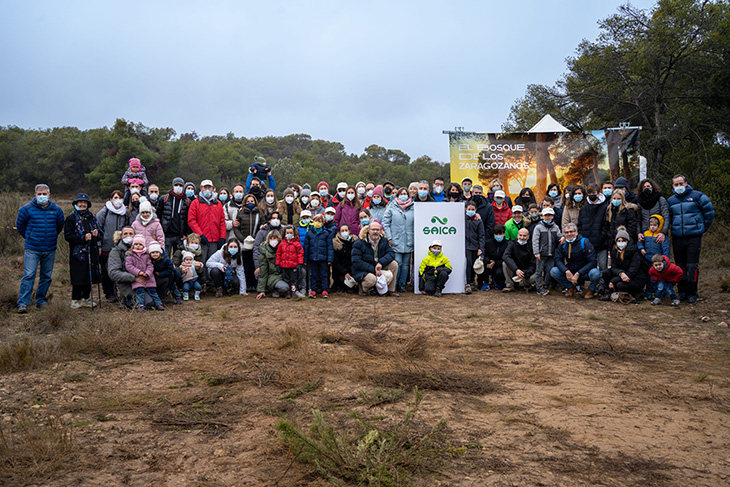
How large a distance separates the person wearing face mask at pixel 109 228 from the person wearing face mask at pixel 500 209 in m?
7.34

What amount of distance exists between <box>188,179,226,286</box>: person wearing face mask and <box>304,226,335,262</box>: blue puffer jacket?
1758 millimetres

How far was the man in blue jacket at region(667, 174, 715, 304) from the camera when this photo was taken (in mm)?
9883

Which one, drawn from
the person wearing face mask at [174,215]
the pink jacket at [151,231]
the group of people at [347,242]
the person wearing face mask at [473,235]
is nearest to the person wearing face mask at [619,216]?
the group of people at [347,242]

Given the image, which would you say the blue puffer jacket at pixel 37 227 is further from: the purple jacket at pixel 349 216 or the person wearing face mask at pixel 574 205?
the person wearing face mask at pixel 574 205

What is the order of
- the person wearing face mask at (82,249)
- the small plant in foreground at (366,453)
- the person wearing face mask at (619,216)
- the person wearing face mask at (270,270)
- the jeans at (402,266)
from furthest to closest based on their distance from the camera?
the jeans at (402,266), the person wearing face mask at (270,270), the person wearing face mask at (619,216), the person wearing face mask at (82,249), the small plant in foreground at (366,453)

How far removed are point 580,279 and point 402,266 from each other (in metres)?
3.40

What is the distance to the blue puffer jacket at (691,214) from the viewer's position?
9867 mm

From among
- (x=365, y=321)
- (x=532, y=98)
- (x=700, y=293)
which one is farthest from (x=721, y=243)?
(x=365, y=321)

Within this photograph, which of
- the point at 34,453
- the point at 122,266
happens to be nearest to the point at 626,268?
the point at 122,266

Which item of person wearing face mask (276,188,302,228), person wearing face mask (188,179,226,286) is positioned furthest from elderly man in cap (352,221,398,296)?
person wearing face mask (188,179,226,286)

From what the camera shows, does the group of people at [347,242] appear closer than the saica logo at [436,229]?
Yes

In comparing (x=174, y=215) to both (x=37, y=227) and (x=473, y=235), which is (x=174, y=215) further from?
(x=473, y=235)

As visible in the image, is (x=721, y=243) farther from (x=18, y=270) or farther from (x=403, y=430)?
(x=18, y=270)

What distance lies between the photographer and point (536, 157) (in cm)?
1561
